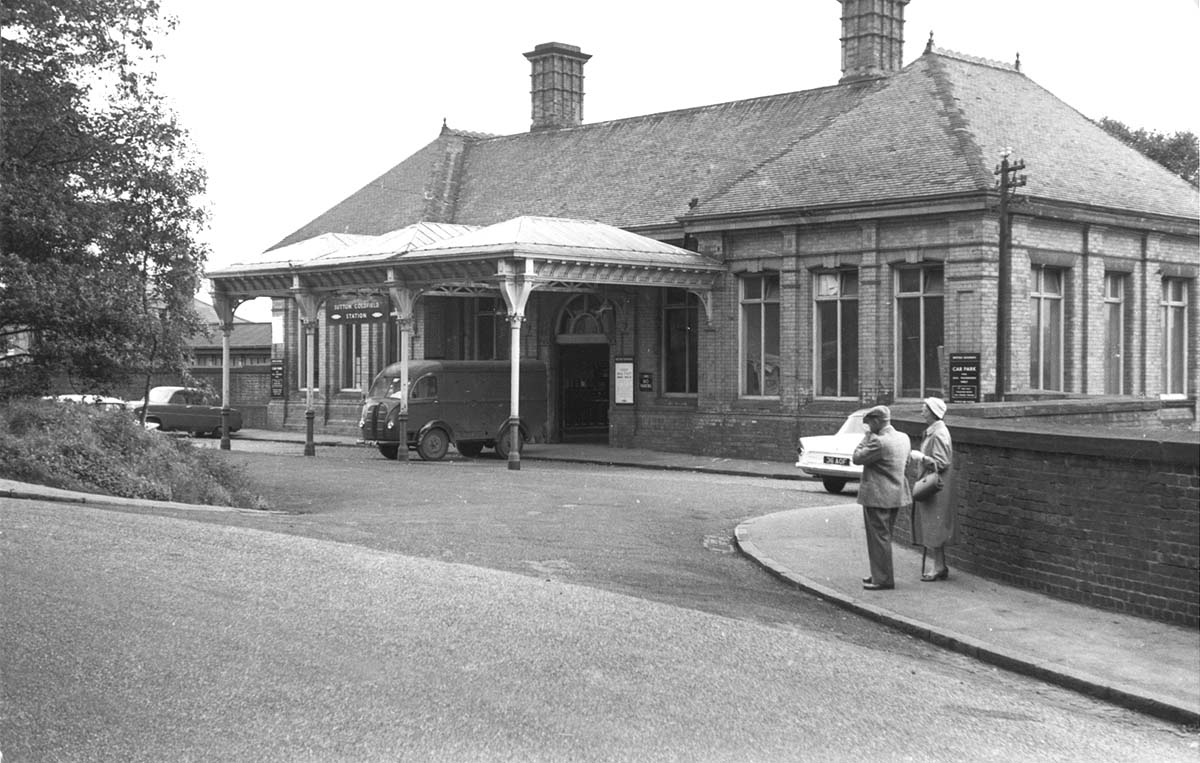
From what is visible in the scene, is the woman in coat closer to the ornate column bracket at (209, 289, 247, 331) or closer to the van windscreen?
the van windscreen

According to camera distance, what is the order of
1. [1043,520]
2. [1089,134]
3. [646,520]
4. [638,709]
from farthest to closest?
A: [1089,134] → [646,520] → [1043,520] → [638,709]

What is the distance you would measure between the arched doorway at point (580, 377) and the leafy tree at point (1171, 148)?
29246 mm

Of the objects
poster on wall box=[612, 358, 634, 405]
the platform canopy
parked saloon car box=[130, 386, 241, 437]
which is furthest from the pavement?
parked saloon car box=[130, 386, 241, 437]

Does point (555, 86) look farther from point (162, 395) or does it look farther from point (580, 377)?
point (162, 395)

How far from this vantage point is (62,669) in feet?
26.5

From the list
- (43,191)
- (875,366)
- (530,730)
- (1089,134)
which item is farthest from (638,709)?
(1089,134)

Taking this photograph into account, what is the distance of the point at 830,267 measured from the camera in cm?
2980

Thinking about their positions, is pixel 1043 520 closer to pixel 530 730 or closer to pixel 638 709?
pixel 638 709

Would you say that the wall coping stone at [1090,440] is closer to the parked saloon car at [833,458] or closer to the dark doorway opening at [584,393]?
the parked saloon car at [833,458]

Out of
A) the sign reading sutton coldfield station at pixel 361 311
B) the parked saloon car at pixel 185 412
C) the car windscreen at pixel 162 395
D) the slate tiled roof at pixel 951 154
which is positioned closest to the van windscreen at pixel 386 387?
the sign reading sutton coldfield station at pixel 361 311

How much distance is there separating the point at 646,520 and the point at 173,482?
703cm

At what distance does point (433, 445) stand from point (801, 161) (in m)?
10.7

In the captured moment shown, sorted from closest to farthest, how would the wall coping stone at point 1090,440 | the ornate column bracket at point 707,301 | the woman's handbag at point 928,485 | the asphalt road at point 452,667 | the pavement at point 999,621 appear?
1. the asphalt road at point 452,667
2. the pavement at point 999,621
3. the wall coping stone at point 1090,440
4. the woman's handbag at point 928,485
5. the ornate column bracket at point 707,301

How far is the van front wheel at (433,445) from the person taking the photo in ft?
99.7
